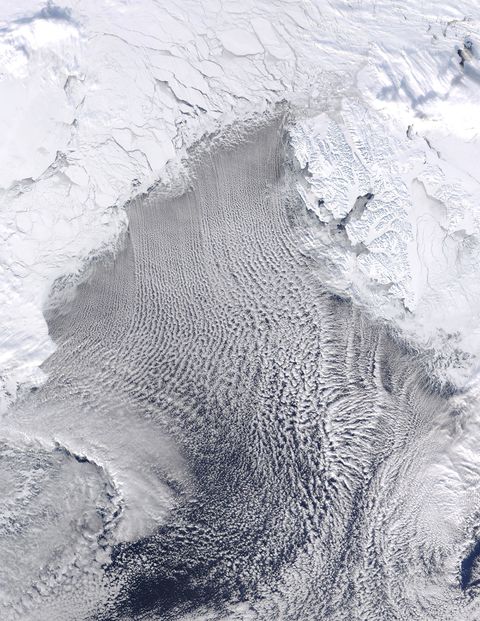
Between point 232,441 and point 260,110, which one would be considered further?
point 260,110

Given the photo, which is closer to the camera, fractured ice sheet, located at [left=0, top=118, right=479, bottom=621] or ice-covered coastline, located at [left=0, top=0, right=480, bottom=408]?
fractured ice sheet, located at [left=0, top=118, right=479, bottom=621]

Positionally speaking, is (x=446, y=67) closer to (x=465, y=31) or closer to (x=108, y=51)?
(x=465, y=31)

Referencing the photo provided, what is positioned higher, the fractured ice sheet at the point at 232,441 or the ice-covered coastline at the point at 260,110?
the ice-covered coastline at the point at 260,110

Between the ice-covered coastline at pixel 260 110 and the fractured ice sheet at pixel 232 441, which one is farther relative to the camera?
the ice-covered coastline at pixel 260 110

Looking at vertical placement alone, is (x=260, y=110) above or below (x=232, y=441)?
above

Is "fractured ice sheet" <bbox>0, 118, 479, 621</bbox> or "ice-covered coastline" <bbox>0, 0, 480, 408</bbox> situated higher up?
"ice-covered coastline" <bbox>0, 0, 480, 408</bbox>
